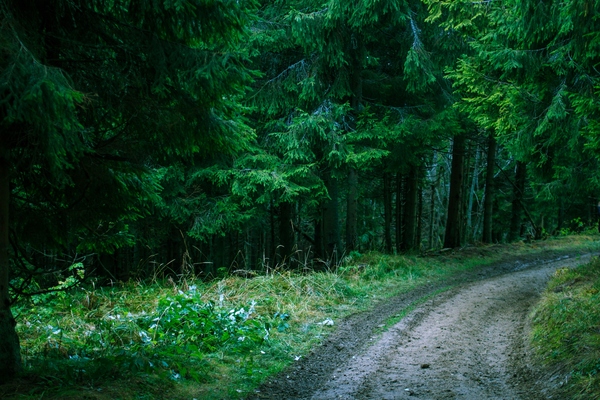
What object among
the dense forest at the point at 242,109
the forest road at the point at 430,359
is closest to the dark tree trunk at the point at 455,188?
the dense forest at the point at 242,109

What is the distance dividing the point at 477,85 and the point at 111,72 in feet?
26.0

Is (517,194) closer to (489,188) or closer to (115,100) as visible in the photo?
(489,188)

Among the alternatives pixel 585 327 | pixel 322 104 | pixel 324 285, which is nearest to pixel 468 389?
pixel 585 327

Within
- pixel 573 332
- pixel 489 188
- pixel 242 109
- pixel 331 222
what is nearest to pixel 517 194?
pixel 489 188

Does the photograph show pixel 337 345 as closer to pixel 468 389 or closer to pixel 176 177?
pixel 468 389

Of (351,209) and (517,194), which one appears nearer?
(351,209)

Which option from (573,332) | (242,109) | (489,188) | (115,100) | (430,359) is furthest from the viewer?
(489,188)

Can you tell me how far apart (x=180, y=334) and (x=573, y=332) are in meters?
5.25

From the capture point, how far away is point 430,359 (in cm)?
661

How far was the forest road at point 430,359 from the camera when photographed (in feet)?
18.3

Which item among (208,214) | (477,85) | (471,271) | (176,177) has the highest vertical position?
(477,85)

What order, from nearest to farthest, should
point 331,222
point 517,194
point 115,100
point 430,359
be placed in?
1. point 115,100
2. point 430,359
3. point 331,222
4. point 517,194

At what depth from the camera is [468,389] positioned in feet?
18.3

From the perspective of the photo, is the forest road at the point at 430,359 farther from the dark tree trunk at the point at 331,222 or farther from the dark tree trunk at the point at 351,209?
the dark tree trunk at the point at 351,209
